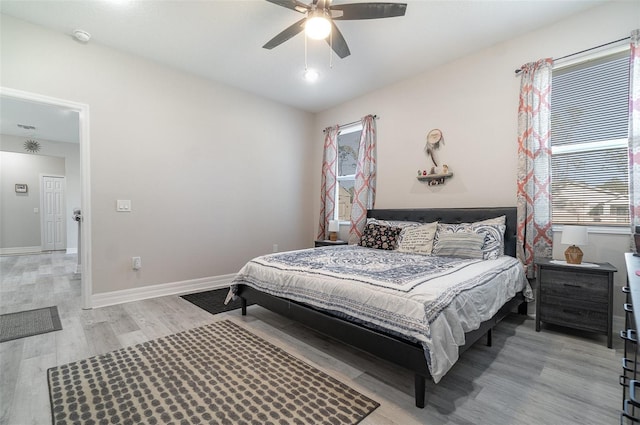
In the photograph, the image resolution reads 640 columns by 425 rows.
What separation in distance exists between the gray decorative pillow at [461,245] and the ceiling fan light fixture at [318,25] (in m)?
2.26

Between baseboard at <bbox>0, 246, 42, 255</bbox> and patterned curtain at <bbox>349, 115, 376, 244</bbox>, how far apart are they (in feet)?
26.2

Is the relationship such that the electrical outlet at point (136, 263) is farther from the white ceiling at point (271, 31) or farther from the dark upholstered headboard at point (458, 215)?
the dark upholstered headboard at point (458, 215)

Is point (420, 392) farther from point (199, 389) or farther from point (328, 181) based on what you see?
point (328, 181)

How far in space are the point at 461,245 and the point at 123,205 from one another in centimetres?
378

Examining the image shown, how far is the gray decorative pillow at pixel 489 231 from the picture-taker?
9.00 ft

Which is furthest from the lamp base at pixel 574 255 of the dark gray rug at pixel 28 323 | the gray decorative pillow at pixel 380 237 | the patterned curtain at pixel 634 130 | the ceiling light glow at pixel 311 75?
the dark gray rug at pixel 28 323

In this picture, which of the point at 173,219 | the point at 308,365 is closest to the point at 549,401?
the point at 308,365

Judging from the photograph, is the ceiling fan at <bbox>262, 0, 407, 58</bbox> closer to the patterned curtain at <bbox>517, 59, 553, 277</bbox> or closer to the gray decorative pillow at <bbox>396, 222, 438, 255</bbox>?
the patterned curtain at <bbox>517, 59, 553, 277</bbox>

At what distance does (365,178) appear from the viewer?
4.32 meters

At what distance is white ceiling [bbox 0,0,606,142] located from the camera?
2.55 metres

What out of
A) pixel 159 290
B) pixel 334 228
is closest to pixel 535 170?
pixel 334 228

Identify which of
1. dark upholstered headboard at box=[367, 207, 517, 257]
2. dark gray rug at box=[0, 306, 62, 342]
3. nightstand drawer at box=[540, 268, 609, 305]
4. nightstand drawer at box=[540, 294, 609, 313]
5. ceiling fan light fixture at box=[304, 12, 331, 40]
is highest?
ceiling fan light fixture at box=[304, 12, 331, 40]

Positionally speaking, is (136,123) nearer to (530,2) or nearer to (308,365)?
(308,365)

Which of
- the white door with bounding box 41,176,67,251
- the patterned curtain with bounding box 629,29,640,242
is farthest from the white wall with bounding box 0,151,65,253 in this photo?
the patterned curtain with bounding box 629,29,640,242
